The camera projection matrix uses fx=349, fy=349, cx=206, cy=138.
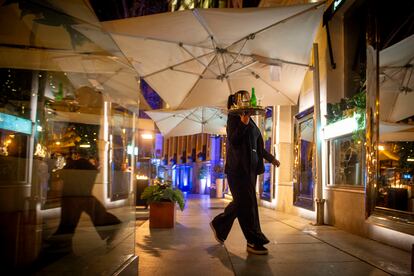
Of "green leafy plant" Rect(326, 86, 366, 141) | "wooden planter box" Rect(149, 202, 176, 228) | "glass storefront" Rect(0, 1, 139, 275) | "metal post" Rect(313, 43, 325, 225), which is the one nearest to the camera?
"glass storefront" Rect(0, 1, 139, 275)

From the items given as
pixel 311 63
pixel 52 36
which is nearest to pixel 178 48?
pixel 311 63

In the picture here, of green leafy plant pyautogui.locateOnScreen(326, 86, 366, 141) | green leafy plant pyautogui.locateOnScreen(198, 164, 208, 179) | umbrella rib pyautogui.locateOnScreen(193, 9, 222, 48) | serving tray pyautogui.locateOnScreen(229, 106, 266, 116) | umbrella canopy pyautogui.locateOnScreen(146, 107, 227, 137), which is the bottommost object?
green leafy plant pyautogui.locateOnScreen(198, 164, 208, 179)

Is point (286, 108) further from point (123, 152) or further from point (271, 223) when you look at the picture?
point (123, 152)

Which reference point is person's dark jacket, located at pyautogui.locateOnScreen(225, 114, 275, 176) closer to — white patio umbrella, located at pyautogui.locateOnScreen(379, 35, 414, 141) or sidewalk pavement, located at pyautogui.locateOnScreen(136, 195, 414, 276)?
sidewalk pavement, located at pyautogui.locateOnScreen(136, 195, 414, 276)

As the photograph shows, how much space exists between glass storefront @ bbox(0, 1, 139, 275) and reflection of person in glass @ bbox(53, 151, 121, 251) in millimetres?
16

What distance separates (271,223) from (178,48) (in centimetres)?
422

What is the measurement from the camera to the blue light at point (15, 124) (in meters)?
3.10

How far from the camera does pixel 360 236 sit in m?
5.78

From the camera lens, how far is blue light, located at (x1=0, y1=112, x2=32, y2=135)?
310cm

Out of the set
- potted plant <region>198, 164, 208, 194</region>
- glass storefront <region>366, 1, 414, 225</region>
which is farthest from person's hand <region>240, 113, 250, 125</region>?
potted plant <region>198, 164, 208, 194</region>

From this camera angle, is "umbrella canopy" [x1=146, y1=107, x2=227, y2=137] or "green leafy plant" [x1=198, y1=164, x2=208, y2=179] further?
"green leafy plant" [x1=198, y1=164, x2=208, y2=179]

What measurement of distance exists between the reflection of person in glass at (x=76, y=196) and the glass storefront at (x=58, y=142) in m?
0.02

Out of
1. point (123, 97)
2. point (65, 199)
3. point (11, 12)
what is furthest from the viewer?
point (123, 97)

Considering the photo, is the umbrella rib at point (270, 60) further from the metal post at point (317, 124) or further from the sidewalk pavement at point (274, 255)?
the sidewalk pavement at point (274, 255)
